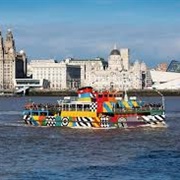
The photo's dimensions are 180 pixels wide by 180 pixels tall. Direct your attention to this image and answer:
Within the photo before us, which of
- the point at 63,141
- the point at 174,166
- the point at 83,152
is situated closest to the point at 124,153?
the point at 83,152

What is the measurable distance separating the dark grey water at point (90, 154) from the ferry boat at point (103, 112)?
1.89 m

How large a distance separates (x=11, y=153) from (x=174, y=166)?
29.8ft

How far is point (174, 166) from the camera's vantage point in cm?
3067

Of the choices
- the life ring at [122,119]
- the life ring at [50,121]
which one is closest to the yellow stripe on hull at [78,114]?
Answer: the life ring at [50,121]

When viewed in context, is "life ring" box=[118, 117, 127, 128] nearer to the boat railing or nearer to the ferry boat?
the ferry boat

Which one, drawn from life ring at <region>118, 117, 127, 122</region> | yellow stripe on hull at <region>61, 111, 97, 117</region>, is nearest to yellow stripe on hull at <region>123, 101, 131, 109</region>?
life ring at <region>118, 117, 127, 122</region>

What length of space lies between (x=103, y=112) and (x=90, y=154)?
17.2 metres

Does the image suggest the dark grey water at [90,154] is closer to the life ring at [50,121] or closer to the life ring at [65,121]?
the life ring at [65,121]

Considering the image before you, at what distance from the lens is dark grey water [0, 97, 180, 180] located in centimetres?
2889

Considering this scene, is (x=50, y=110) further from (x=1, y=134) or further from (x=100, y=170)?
(x=100, y=170)

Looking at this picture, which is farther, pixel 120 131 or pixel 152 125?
pixel 152 125

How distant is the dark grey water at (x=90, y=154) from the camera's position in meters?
28.9

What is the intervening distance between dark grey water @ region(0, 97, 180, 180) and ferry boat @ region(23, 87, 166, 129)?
189cm

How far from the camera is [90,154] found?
3512 centimetres
